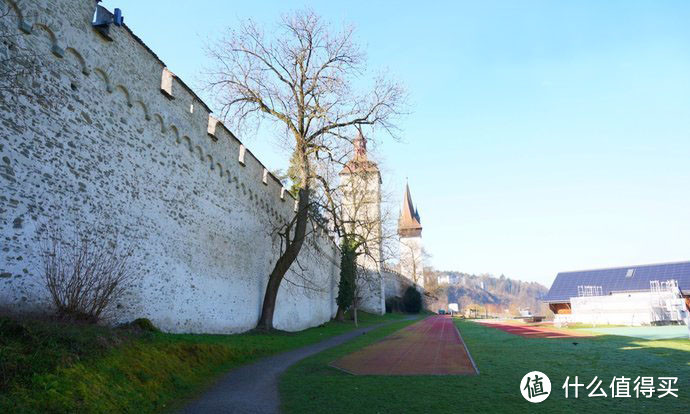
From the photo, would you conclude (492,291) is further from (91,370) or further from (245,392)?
(91,370)

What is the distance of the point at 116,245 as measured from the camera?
Answer: 8273 mm

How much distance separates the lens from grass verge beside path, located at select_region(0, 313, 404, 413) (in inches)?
166

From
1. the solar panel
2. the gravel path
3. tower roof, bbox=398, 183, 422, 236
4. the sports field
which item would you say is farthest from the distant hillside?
the gravel path

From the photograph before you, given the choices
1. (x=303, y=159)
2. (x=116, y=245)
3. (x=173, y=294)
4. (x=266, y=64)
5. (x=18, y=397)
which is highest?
(x=266, y=64)

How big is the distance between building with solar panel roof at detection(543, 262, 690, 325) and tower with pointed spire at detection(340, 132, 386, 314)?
14358mm

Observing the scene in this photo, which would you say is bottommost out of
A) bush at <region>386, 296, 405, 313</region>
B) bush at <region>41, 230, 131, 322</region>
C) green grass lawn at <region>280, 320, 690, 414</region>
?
bush at <region>386, 296, 405, 313</region>

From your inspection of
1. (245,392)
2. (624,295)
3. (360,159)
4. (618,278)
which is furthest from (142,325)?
(618,278)

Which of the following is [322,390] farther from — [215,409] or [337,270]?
[337,270]

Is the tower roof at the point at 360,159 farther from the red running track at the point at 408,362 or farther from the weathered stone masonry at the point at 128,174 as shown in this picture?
the red running track at the point at 408,362

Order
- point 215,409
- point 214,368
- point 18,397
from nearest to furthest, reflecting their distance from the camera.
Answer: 1. point 18,397
2. point 215,409
3. point 214,368

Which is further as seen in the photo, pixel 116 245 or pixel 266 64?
pixel 266 64

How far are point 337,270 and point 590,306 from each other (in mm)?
18659

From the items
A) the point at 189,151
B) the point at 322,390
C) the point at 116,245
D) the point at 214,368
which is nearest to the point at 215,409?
the point at 322,390

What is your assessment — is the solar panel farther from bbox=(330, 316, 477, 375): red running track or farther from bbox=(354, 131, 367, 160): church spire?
bbox=(330, 316, 477, 375): red running track
